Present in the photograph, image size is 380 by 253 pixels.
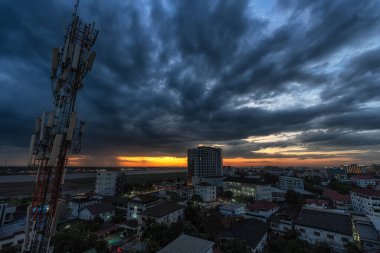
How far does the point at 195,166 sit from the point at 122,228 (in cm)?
8783

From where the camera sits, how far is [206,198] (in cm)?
7488

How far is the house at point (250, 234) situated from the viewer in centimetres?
3046

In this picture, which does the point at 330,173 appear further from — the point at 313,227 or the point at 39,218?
the point at 39,218

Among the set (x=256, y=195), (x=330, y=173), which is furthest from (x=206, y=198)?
(x=330, y=173)

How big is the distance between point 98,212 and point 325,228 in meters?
50.5

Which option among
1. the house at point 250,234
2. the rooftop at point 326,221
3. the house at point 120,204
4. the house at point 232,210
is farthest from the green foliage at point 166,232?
the house at point 120,204

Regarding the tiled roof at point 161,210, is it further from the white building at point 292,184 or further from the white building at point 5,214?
the white building at point 292,184

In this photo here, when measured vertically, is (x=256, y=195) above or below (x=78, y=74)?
below

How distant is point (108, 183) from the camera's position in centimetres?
8562

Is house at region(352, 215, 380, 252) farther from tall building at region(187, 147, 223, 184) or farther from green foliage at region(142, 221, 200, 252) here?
tall building at region(187, 147, 223, 184)

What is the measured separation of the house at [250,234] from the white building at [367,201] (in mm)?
35027

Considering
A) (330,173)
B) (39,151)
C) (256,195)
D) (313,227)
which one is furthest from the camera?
(330,173)

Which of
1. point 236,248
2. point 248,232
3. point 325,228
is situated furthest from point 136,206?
point 325,228

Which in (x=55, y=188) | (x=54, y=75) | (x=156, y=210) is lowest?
(x=156, y=210)
